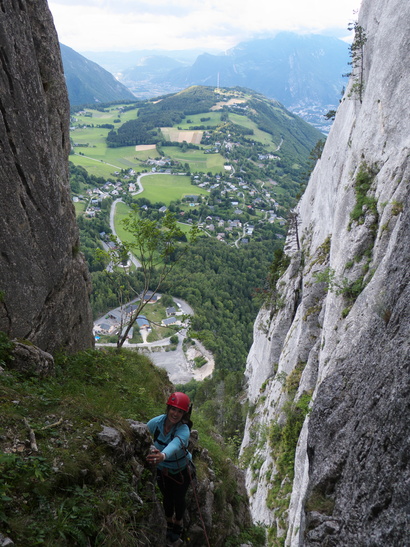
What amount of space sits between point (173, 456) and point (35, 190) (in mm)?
9976

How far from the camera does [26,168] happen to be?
40.5 feet

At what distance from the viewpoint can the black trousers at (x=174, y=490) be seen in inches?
309

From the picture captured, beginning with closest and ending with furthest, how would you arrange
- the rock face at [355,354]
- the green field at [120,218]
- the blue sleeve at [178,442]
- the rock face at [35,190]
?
the blue sleeve at [178,442] → the rock face at [355,354] → the rock face at [35,190] → the green field at [120,218]

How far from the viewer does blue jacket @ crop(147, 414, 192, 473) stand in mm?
7282

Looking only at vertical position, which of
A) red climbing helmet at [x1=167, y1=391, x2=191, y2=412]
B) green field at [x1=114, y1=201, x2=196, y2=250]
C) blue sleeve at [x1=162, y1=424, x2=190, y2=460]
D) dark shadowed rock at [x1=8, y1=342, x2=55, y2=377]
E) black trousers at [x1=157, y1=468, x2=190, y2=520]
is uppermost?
red climbing helmet at [x1=167, y1=391, x2=191, y2=412]

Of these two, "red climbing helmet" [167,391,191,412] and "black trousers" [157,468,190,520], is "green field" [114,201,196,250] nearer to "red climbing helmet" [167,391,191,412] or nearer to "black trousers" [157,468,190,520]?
"black trousers" [157,468,190,520]

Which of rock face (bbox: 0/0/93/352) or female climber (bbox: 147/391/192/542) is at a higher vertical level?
rock face (bbox: 0/0/93/352)

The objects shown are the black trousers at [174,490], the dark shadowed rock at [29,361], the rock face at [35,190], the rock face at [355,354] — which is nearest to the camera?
the rock face at [355,354]

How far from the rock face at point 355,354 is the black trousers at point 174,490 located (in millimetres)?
3118

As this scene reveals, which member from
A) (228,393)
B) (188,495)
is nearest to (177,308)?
(228,393)

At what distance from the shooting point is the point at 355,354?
11.5 metres

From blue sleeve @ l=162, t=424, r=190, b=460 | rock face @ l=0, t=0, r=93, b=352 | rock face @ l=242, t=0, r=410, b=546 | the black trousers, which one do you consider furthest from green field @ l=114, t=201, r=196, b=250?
blue sleeve @ l=162, t=424, r=190, b=460

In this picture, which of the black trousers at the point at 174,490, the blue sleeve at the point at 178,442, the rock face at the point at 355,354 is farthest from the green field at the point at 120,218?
the blue sleeve at the point at 178,442

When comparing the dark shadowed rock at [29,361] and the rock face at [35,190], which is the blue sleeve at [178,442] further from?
the rock face at [35,190]
